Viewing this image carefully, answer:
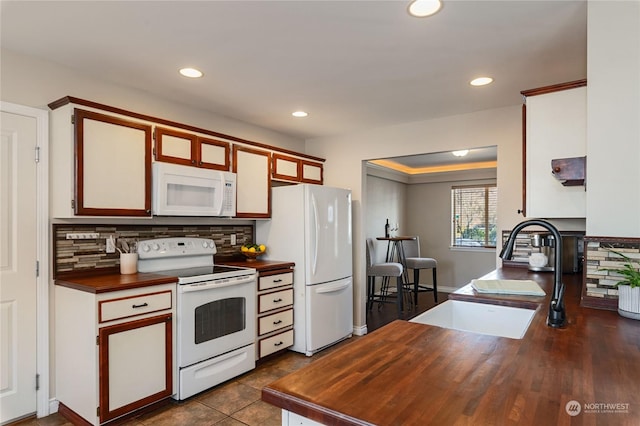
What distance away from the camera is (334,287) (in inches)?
155

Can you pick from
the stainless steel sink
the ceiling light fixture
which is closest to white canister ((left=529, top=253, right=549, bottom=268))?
the stainless steel sink

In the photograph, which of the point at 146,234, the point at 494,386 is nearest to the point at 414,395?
the point at 494,386

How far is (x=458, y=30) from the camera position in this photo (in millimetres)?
2094

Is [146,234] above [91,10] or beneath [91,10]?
beneath

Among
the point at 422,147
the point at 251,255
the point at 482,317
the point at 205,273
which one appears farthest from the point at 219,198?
the point at 482,317

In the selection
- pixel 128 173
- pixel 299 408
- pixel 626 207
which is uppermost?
pixel 128 173

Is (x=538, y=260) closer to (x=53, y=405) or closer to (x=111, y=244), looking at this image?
(x=111, y=244)

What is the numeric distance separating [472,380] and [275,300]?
2.77 m

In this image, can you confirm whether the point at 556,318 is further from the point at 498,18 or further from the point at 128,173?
the point at 128,173

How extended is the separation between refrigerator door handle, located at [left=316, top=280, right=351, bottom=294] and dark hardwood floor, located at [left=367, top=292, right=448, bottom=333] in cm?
87

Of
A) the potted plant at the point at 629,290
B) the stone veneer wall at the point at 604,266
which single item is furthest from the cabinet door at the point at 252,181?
the potted plant at the point at 629,290

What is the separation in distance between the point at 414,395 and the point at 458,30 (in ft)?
6.41

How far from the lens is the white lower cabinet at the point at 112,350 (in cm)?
229

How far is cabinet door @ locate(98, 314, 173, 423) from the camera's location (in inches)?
91.1
